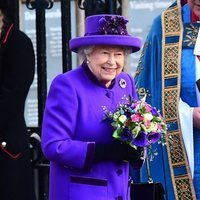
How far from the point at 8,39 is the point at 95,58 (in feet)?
3.31

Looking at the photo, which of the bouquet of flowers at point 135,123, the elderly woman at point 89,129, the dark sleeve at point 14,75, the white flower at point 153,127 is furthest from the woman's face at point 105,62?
the dark sleeve at point 14,75

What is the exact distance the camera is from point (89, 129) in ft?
11.6

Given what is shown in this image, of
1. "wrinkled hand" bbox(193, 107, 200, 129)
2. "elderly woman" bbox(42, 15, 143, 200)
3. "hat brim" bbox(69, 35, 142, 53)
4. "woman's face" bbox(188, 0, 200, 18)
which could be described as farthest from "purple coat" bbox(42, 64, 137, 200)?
"woman's face" bbox(188, 0, 200, 18)

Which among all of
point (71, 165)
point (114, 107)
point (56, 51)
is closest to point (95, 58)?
point (114, 107)

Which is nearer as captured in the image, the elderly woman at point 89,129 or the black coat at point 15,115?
the elderly woman at point 89,129

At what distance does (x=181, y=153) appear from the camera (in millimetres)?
4188

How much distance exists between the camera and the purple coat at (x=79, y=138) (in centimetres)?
349

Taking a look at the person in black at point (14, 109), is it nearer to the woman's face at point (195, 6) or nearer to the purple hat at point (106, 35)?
the purple hat at point (106, 35)

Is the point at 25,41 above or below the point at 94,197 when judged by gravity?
above

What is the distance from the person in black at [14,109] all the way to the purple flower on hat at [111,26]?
34.7 inches

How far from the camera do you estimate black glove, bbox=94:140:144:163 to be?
11.5ft

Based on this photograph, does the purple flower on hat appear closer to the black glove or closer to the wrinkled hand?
the black glove

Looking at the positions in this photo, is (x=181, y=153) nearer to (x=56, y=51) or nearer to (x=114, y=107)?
(x=114, y=107)

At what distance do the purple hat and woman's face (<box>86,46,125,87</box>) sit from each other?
4cm
